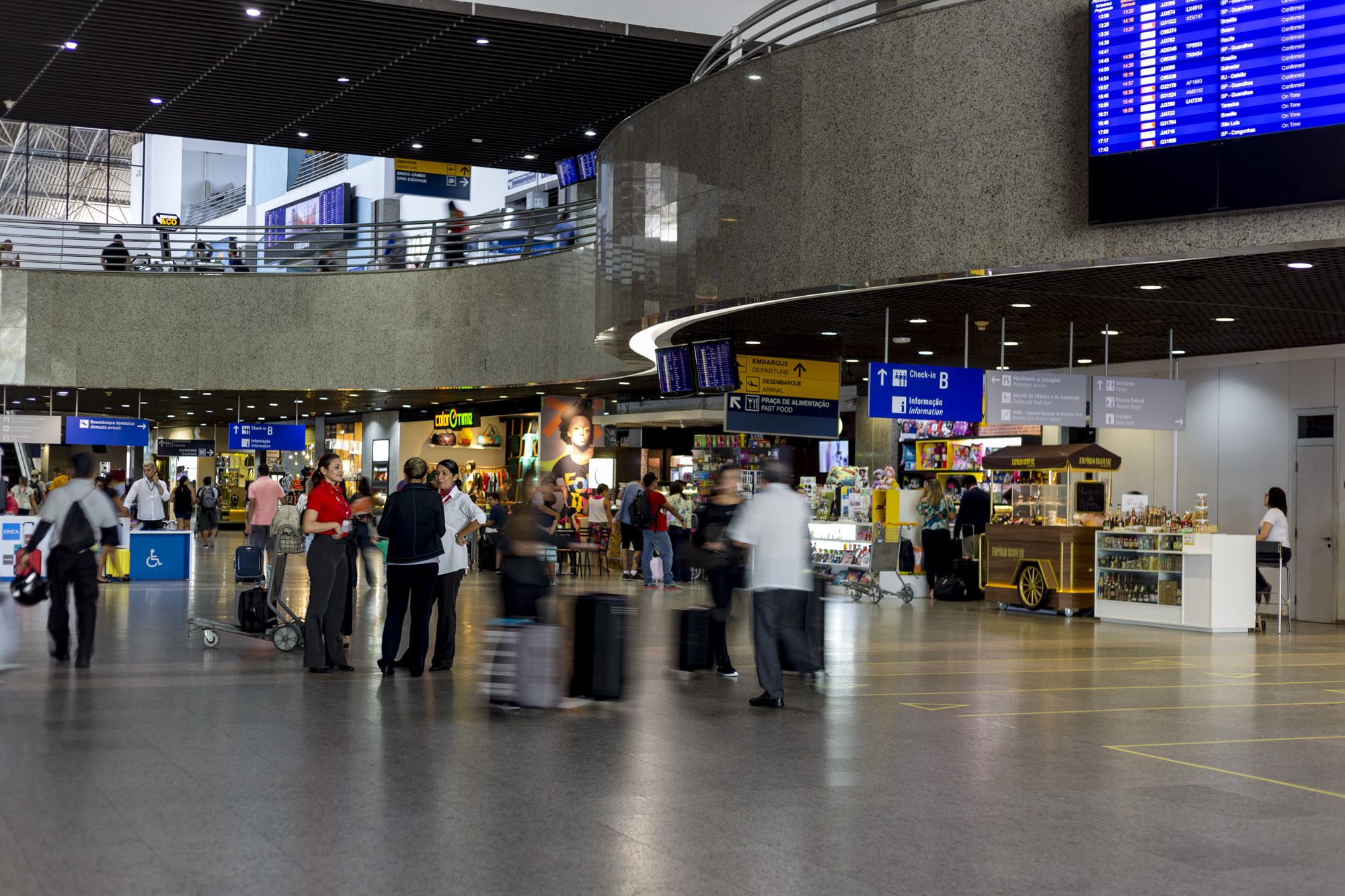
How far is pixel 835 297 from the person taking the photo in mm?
12727

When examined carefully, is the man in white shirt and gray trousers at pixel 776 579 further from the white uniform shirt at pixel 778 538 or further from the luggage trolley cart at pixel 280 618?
the luggage trolley cart at pixel 280 618

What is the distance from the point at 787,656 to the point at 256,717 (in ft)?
11.2

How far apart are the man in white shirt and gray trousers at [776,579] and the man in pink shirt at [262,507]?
11.0m

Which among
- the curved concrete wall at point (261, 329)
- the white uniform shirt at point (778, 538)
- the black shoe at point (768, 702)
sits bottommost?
the black shoe at point (768, 702)

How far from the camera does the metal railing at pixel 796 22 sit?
12055mm

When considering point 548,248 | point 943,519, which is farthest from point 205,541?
point 943,519

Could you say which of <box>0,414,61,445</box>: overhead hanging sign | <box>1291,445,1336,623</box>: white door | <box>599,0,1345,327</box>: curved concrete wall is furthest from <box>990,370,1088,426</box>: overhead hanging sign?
<box>0,414,61,445</box>: overhead hanging sign

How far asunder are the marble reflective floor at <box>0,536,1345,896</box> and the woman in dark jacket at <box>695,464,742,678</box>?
0.31m

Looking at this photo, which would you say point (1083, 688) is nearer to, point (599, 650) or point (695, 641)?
point (695, 641)

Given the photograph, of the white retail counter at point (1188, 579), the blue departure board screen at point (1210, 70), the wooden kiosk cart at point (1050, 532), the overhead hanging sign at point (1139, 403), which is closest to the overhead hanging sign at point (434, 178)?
the wooden kiosk cart at point (1050, 532)

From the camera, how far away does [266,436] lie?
28734 mm

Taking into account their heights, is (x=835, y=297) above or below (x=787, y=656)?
above

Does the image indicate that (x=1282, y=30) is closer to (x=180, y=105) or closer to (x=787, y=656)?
(x=787, y=656)

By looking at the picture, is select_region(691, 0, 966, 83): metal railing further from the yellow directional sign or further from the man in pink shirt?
the man in pink shirt
